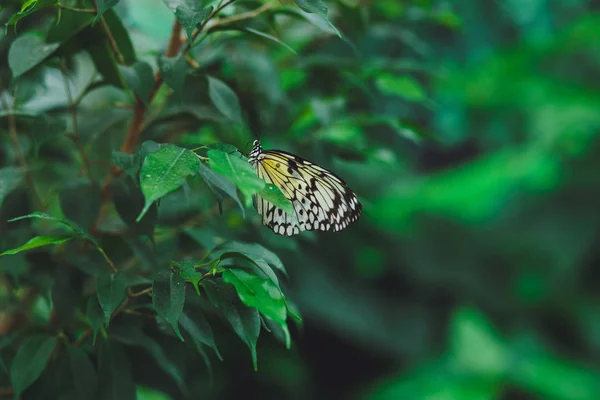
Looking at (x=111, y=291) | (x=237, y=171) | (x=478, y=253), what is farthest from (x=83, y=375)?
(x=478, y=253)

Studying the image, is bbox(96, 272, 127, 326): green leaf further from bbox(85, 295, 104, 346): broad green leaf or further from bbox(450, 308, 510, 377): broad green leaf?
bbox(450, 308, 510, 377): broad green leaf

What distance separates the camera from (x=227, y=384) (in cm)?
222

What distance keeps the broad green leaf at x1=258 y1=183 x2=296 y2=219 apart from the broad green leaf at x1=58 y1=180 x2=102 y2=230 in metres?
0.31

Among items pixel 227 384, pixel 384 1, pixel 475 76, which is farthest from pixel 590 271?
pixel 384 1

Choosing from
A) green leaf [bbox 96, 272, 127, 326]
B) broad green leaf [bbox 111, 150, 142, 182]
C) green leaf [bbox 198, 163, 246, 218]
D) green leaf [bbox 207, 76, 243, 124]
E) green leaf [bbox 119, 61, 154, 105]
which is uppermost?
green leaf [bbox 207, 76, 243, 124]

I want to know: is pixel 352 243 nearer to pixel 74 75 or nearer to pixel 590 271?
pixel 590 271

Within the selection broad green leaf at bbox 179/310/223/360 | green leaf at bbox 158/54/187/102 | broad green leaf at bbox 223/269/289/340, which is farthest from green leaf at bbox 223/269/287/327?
green leaf at bbox 158/54/187/102

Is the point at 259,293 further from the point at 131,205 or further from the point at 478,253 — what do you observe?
the point at 478,253

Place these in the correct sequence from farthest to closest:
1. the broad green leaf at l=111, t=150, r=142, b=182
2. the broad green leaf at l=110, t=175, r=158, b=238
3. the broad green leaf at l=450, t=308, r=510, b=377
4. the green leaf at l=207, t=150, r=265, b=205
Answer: the broad green leaf at l=450, t=308, r=510, b=377, the broad green leaf at l=110, t=175, r=158, b=238, the broad green leaf at l=111, t=150, r=142, b=182, the green leaf at l=207, t=150, r=265, b=205

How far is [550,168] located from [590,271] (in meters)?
0.49

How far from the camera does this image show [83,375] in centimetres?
65

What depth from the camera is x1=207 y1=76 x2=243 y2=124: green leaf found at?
640 millimetres

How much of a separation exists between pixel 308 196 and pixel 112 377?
0.30 meters

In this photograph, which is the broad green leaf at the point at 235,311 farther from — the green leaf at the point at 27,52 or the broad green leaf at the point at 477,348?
the broad green leaf at the point at 477,348
